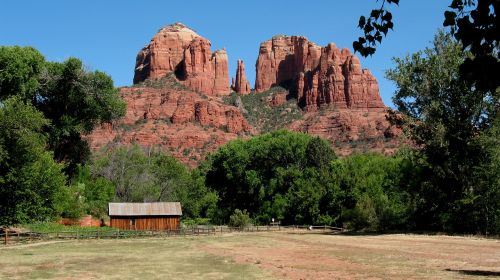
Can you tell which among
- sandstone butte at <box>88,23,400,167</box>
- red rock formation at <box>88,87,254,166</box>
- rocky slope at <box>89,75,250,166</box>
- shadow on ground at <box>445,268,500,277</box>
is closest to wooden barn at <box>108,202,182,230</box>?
shadow on ground at <box>445,268,500,277</box>

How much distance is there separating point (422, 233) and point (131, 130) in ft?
418

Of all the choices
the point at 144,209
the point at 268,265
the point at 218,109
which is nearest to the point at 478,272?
the point at 268,265

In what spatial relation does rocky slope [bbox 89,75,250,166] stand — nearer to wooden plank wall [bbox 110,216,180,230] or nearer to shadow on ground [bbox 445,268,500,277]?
wooden plank wall [bbox 110,216,180,230]

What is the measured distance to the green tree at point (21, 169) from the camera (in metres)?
38.9

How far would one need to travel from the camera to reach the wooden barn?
54.7 meters

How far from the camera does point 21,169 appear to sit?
39.7m

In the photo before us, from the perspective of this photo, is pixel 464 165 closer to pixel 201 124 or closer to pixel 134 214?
pixel 134 214

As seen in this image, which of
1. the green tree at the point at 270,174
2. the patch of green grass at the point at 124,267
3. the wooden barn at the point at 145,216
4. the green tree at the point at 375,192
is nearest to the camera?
the patch of green grass at the point at 124,267

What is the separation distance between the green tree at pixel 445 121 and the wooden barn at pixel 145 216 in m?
26.9

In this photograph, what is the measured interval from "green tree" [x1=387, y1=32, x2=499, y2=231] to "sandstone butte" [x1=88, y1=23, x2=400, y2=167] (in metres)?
94.6

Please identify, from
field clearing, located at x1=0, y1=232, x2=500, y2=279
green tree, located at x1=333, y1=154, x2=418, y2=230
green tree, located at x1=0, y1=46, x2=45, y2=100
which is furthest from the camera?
green tree, located at x1=333, y1=154, x2=418, y2=230

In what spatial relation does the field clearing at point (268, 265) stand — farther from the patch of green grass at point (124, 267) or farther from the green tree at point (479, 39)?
the green tree at point (479, 39)

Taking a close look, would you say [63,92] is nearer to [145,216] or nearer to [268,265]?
[145,216]

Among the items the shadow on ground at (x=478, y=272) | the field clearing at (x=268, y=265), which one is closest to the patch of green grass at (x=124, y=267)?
the field clearing at (x=268, y=265)
